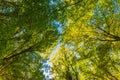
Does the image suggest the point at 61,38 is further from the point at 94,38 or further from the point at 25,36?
the point at 94,38

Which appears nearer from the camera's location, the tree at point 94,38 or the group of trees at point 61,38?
the group of trees at point 61,38

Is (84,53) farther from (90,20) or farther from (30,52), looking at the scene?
(30,52)

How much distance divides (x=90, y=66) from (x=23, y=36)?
5804 millimetres

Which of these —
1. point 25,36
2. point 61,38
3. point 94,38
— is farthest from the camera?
point 94,38

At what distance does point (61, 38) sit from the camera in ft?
34.9

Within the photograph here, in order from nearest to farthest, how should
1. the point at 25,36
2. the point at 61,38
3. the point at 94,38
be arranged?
the point at 25,36 → the point at 61,38 → the point at 94,38

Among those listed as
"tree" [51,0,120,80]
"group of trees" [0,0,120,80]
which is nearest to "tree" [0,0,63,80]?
"group of trees" [0,0,120,80]

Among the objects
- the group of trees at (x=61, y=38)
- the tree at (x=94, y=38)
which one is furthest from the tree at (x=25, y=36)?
the tree at (x=94, y=38)

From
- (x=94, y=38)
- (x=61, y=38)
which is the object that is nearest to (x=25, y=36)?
(x=61, y=38)

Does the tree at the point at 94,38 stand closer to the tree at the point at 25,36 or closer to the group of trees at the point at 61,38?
the group of trees at the point at 61,38

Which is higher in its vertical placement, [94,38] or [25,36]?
[94,38]

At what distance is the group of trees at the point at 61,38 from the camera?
25.4ft

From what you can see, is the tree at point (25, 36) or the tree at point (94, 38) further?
the tree at point (94, 38)

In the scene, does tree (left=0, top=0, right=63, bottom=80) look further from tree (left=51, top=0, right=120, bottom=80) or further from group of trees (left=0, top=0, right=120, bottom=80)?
tree (left=51, top=0, right=120, bottom=80)
